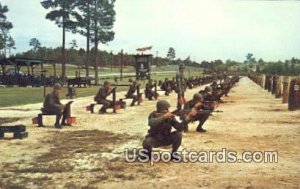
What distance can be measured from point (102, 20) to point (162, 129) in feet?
164

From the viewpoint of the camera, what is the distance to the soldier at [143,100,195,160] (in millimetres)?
9469

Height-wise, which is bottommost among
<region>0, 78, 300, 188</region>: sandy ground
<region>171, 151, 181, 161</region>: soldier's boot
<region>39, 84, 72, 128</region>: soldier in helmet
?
<region>0, 78, 300, 188</region>: sandy ground

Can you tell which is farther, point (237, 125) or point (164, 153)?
point (237, 125)

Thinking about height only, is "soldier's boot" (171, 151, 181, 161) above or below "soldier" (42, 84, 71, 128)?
below

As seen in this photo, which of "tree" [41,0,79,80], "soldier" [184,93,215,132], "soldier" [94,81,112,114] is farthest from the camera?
"tree" [41,0,79,80]

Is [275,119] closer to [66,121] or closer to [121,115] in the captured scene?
[121,115]

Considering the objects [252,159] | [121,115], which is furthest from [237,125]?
[252,159]

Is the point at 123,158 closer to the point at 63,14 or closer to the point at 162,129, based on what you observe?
the point at 162,129

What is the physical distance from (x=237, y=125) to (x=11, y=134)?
22.9 ft

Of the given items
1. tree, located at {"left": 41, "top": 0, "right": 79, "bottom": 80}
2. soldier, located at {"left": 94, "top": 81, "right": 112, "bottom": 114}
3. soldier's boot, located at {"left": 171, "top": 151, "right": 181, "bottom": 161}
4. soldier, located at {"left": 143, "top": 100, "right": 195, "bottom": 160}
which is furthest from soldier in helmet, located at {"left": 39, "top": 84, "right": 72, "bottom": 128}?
tree, located at {"left": 41, "top": 0, "right": 79, "bottom": 80}

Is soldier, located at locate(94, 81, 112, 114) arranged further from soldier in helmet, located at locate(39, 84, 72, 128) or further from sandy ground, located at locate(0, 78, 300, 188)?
soldier in helmet, located at locate(39, 84, 72, 128)

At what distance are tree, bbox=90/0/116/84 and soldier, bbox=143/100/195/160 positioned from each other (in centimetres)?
4876

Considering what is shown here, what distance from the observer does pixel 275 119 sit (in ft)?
61.3

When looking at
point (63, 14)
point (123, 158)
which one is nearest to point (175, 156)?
point (123, 158)
